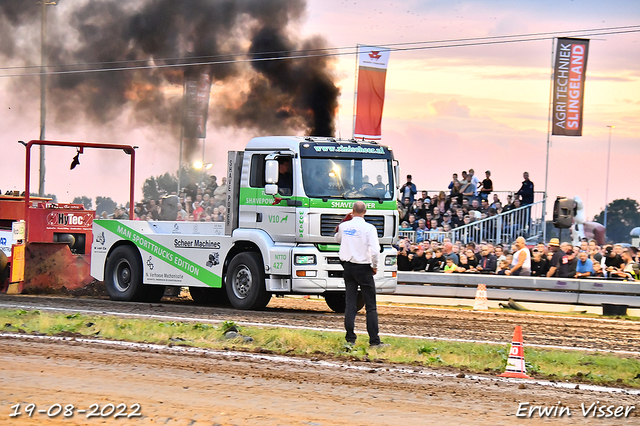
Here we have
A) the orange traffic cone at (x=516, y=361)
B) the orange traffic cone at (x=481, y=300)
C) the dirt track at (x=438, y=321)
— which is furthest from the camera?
the orange traffic cone at (x=481, y=300)

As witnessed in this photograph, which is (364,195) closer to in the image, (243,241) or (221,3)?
(243,241)

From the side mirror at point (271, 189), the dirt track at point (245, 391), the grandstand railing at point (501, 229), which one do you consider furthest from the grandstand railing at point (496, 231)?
the dirt track at point (245, 391)

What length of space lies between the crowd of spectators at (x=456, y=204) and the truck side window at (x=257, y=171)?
9375 millimetres

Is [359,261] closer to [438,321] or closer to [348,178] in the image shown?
[438,321]

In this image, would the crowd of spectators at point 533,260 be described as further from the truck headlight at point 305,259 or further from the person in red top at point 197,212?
the truck headlight at point 305,259

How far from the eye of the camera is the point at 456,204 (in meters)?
25.8

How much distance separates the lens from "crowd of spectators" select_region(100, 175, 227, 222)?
18073 millimetres

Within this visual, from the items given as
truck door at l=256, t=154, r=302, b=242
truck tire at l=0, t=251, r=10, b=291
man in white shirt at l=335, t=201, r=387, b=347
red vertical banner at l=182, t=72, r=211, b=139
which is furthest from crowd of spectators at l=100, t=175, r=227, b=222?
man in white shirt at l=335, t=201, r=387, b=347

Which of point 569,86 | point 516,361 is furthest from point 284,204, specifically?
point 569,86

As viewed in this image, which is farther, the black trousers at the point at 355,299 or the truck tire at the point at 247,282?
the truck tire at the point at 247,282

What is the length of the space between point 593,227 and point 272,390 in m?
25.4

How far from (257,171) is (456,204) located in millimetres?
11054

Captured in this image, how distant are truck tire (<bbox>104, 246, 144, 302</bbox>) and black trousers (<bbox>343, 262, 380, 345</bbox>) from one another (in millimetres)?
7613

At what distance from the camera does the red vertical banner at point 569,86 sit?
87.1ft
